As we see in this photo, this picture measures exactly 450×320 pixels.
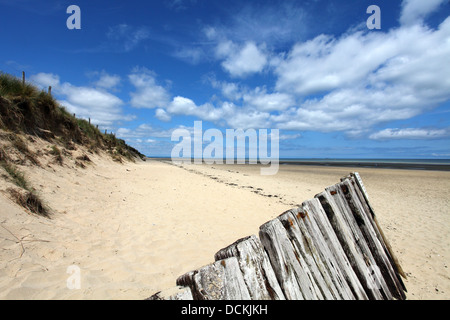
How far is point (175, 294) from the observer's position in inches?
53.1

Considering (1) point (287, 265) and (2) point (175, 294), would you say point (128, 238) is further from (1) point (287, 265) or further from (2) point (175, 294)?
(1) point (287, 265)

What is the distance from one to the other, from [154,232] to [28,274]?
93.7 inches

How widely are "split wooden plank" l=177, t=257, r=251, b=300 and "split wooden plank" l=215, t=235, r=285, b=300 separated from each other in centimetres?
6

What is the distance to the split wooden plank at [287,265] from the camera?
5.67ft

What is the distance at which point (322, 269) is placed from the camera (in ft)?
6.54

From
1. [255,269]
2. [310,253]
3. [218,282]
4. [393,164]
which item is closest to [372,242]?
[310,253]

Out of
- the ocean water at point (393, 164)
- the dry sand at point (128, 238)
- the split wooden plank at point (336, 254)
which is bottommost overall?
the dry sand at point (128, 238)

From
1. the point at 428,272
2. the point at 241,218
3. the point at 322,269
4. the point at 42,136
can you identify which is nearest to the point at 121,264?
the point at 322,269

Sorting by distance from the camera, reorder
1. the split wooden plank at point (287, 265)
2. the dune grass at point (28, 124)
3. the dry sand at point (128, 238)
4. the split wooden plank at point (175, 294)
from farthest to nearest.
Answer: the dune grass at point (28, 124)
the dry sand at point (128, 238)
the split wooden plank at point (287, 265)
the split wooden plank at point (175, 294)

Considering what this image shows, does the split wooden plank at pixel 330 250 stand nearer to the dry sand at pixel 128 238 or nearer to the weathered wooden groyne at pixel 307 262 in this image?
the weathered wooden groyne at pixel 307 262

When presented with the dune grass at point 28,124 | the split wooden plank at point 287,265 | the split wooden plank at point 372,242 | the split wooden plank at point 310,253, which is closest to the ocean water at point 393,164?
the split wooden plank at point 372,242

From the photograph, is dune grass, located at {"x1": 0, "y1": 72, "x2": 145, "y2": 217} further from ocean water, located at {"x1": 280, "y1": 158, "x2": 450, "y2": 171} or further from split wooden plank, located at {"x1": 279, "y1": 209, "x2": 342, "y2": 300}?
ocean water, located at {"x1": 280, "y1": 158, "x2": 450, "y2": 171}

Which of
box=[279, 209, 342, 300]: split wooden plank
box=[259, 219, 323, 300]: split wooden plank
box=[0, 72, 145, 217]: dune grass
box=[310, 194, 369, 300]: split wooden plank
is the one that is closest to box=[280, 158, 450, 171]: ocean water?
box=[310, 194, 369, 300]: split wooden plank
